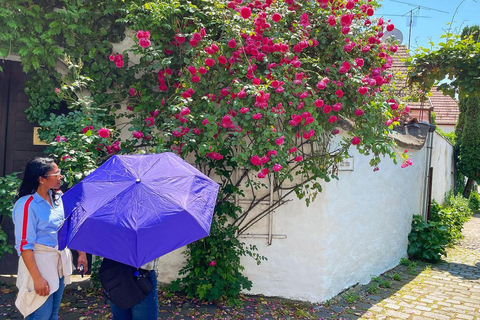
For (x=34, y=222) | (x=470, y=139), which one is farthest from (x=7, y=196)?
(x=470, y=139)

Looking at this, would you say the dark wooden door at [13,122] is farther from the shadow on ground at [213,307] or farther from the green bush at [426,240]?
the green bush at [426,240]

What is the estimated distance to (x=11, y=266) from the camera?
5484 millimetres

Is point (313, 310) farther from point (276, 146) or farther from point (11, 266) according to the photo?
point (11, 266)

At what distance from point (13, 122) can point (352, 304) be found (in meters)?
4.85

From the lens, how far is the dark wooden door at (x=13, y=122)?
5410 millimetres

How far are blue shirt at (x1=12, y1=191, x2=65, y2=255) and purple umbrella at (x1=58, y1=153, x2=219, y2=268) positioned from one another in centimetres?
39

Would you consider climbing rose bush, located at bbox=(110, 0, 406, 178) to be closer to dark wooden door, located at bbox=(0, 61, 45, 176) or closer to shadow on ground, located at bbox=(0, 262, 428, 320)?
dark wooden door, located at bbox=(0, 61, 45, 176)

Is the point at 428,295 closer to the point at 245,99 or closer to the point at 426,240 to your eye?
the point at 426,240

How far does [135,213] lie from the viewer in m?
2.38

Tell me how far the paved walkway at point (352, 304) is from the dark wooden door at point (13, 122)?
4.12 feet

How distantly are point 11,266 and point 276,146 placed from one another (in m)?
3.82

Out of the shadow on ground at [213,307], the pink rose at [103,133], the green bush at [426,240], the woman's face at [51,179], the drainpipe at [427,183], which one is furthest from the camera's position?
the drainpipe at [427,183]

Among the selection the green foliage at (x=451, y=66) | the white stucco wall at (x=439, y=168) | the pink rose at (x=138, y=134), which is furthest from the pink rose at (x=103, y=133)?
the white stucco wall at (x=439, y=168)

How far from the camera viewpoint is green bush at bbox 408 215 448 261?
7758mm
